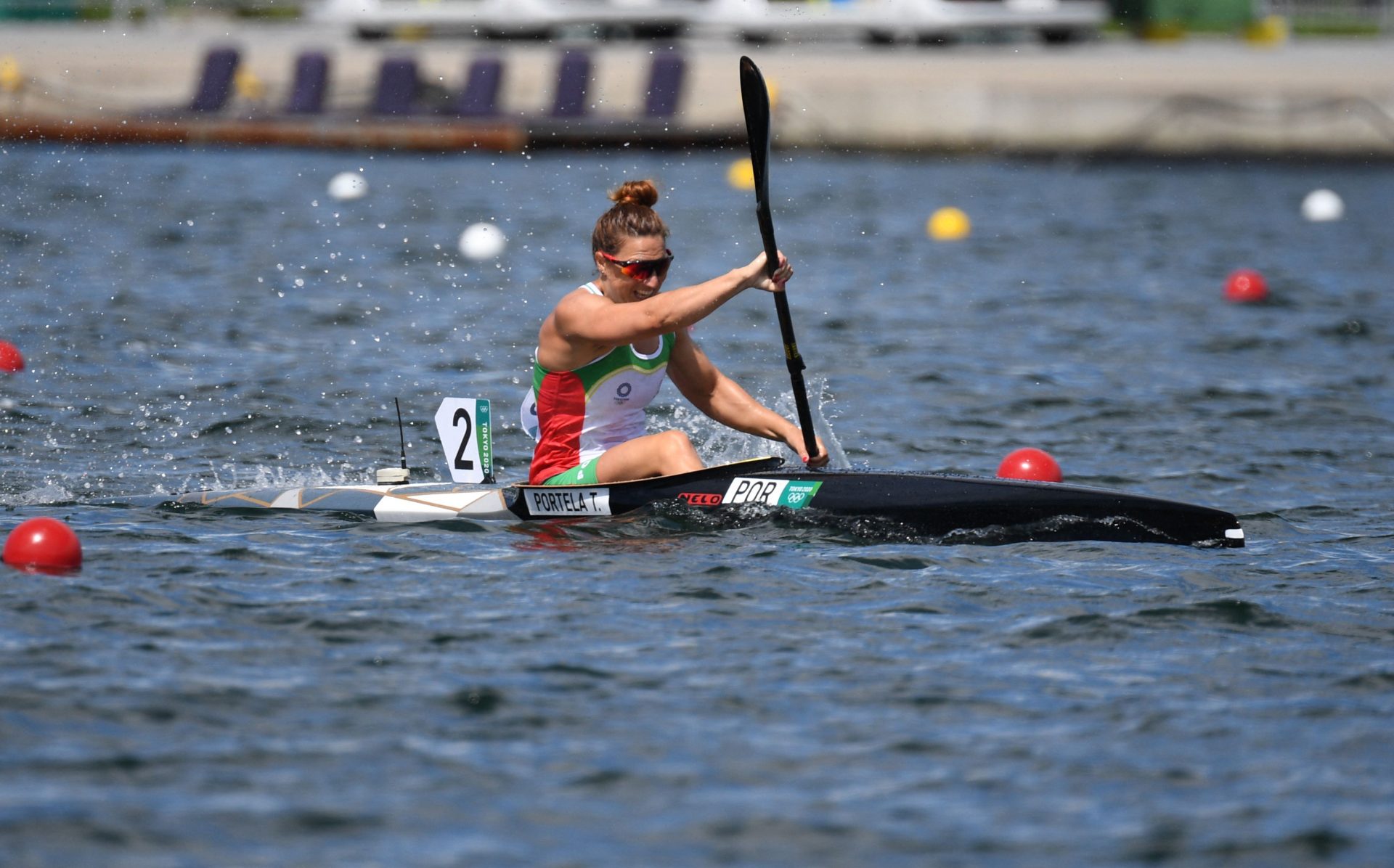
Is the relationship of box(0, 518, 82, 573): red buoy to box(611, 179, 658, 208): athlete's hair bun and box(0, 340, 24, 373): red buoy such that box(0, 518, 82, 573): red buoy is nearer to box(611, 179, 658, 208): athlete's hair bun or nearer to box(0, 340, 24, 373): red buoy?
box(611, 179, 658, 208): athlete's hair bun

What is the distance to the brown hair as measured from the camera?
684 centimetres

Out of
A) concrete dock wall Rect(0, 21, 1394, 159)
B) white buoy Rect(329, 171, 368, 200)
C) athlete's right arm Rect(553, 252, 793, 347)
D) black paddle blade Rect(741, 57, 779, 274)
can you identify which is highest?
concrete dock wall Rect(0, 21, 1394, 159)

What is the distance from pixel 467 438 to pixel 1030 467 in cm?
271

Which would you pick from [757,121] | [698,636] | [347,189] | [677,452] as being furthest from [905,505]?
[347,189]

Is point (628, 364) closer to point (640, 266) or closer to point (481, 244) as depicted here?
point (640, 266)

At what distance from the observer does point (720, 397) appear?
7574 millimetres

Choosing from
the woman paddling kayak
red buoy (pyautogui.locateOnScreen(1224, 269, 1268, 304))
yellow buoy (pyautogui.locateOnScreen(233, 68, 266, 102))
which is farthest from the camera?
yellow buoy (pyautogui.locateOnScreen(233, 68, 266, 102))

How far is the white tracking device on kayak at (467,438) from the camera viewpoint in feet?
25.3

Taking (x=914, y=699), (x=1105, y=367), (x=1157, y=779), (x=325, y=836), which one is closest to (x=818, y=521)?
(x=914, y=699)

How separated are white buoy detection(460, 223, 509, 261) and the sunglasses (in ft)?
39.4

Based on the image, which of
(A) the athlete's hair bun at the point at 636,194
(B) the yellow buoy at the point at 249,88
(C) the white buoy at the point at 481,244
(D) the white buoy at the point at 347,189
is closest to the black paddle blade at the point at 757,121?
(A) the athlete's hair bun at the point at 636,194

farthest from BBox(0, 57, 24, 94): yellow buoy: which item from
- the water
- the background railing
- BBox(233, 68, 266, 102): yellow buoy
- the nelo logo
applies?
the nelo logo

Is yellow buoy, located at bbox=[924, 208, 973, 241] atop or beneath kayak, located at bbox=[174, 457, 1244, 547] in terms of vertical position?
atop

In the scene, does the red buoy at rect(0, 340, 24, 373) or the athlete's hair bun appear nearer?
the athlete's hair bun
